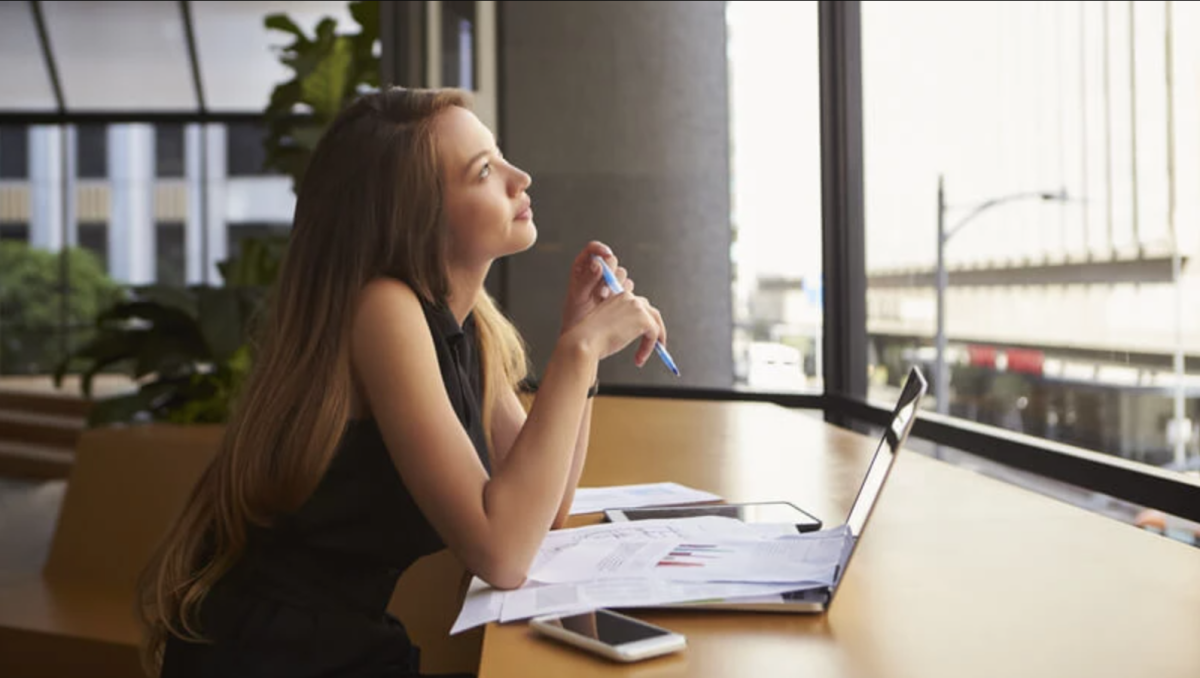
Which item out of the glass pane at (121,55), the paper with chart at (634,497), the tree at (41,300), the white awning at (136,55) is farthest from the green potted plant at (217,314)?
the tree at (41,300)

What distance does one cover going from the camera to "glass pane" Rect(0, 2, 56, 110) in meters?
8.93

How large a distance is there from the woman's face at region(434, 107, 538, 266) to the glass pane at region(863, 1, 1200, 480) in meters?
1.53

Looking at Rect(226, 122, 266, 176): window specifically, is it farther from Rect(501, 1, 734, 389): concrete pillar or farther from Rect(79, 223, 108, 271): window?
Rect(501, 1, 734, 389): concrete pillar

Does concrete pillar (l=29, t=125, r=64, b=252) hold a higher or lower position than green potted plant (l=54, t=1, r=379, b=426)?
higher

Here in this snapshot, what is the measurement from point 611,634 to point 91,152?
10.6m

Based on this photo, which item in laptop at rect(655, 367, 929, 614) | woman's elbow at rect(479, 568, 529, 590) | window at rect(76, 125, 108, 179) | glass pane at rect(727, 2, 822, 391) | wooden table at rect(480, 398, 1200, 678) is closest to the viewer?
wooden table at rect(480, 398, 1200, 678)

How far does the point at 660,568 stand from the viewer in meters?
0.99

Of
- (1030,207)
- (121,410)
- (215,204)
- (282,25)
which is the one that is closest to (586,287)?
(1030,207)

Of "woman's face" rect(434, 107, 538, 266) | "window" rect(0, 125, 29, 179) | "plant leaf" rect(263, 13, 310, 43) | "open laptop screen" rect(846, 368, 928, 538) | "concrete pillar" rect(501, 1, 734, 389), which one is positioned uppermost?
"window" rect(0, 125, 29, 179)

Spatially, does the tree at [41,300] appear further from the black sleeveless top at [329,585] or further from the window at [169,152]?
the black sleeveless top at [329,585]

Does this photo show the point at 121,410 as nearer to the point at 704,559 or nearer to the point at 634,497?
the point at 634,497

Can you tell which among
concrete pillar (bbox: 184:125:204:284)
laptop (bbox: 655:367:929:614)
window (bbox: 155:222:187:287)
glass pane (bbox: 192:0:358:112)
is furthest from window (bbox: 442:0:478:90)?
window (bbox: 155:222:187:287)

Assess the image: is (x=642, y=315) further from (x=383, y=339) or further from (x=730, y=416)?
(x=730, y=416)

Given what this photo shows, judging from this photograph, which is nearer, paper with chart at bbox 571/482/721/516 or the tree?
paper with chart at bbox 571/482/721/516
